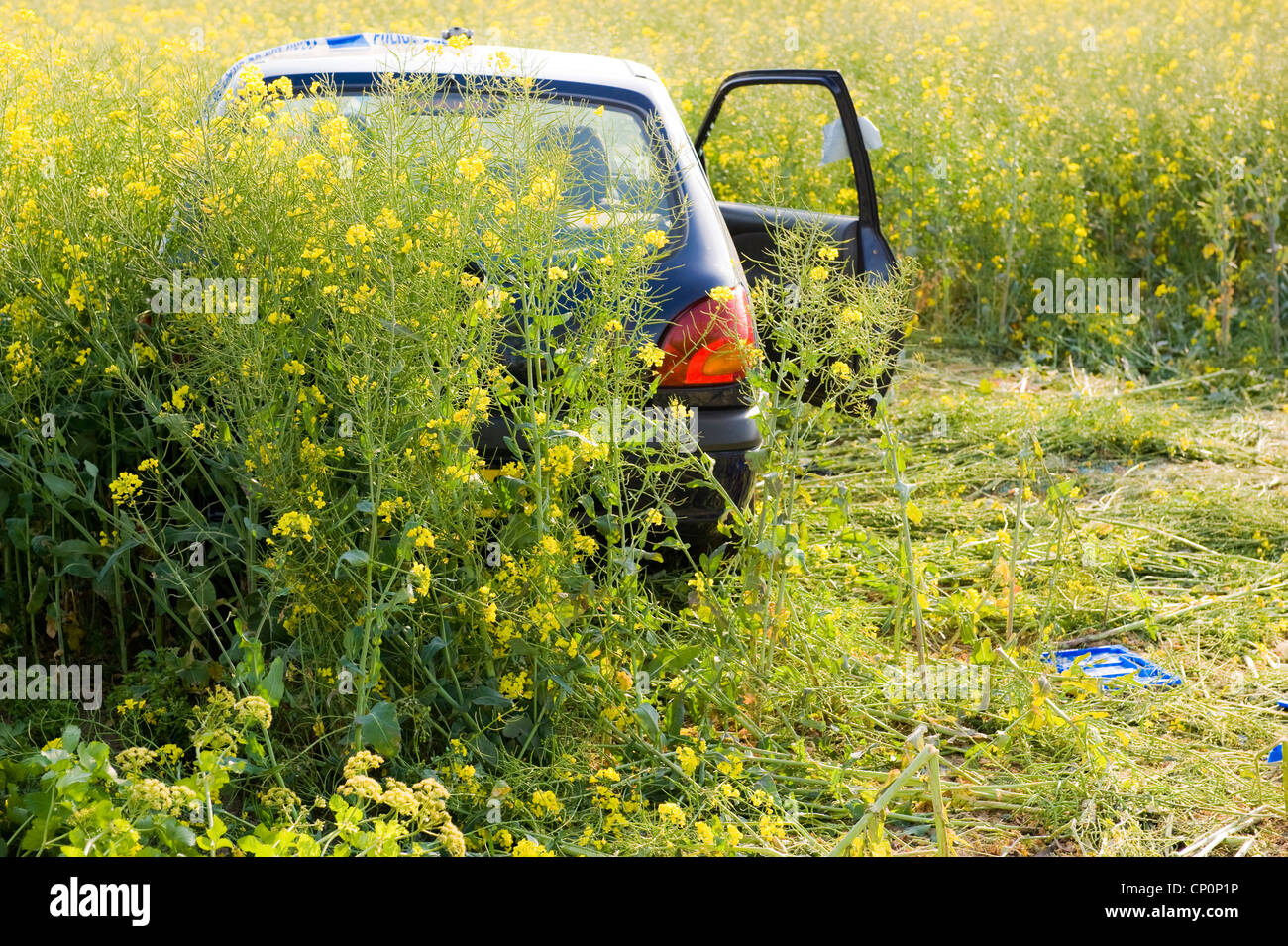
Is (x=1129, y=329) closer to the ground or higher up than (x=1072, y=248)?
closer to the ground

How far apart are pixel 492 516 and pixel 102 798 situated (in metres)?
1.05

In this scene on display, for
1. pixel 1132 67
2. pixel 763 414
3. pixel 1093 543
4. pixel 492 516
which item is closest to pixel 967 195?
pixel 1132 67

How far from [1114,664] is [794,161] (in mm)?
5048

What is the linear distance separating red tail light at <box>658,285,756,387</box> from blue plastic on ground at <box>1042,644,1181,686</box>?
1314mm

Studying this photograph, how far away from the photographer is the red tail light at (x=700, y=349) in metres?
3.38

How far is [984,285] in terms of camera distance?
7.50 m

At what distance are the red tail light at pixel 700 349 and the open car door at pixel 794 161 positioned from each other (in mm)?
1329

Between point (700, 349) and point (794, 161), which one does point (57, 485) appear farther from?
point (794, 161)

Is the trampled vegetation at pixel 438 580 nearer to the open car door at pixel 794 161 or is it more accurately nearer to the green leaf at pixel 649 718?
the green leaf at pixel 649 718

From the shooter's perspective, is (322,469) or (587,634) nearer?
(322,469)

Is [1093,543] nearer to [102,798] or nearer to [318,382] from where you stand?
[318,382]

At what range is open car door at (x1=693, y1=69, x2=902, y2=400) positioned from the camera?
16.3ft

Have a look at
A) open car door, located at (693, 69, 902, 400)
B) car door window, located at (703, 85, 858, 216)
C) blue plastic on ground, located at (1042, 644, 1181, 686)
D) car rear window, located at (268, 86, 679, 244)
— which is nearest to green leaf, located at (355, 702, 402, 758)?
car rear window, located at (268, 86, 679, 244)

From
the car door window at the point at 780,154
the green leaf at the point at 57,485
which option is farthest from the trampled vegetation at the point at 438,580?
the car door window at the point at 780,154
